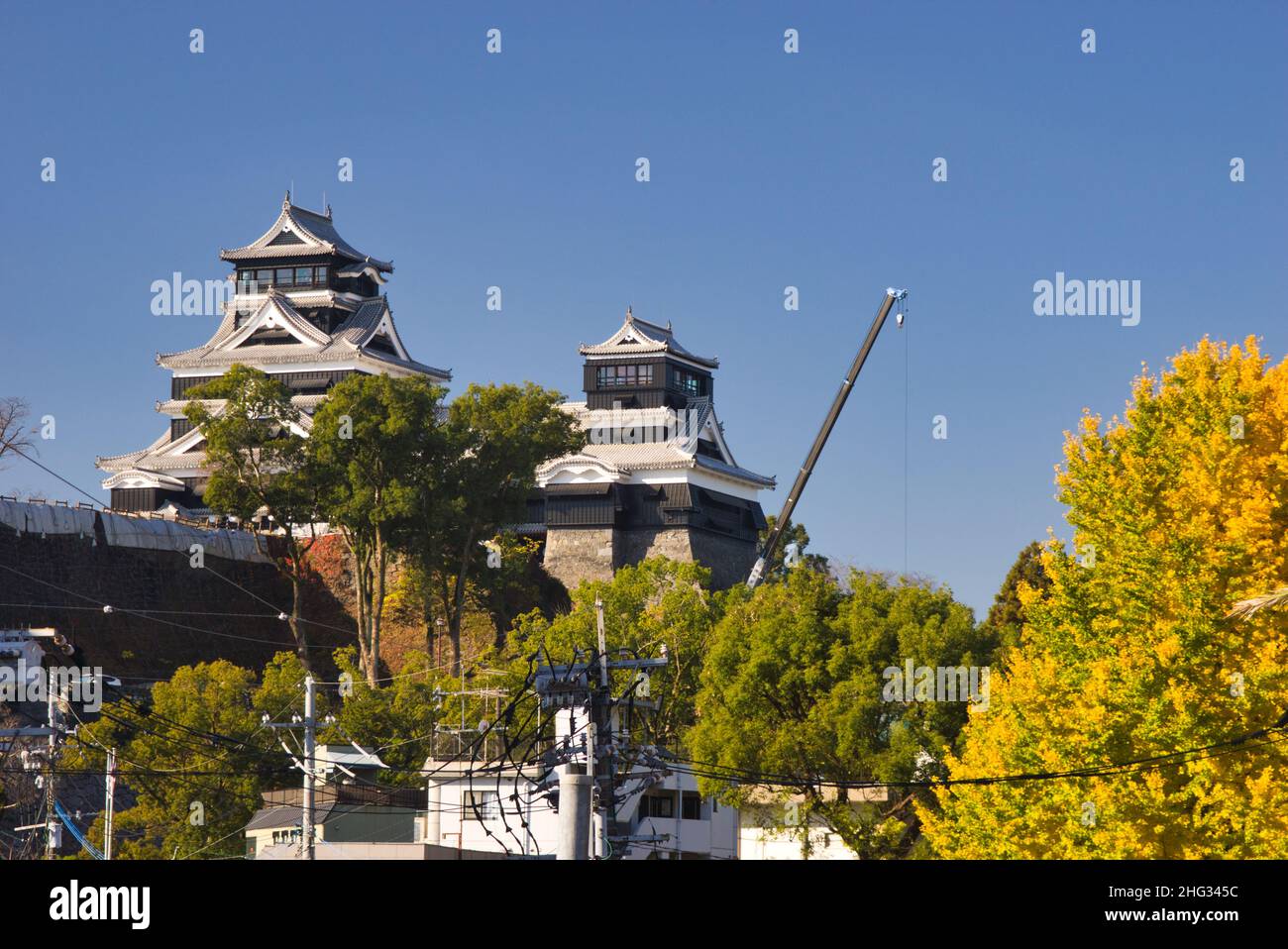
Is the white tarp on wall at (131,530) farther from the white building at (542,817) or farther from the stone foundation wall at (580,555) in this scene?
the white building at (542,817)

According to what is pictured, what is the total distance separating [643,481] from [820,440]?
25.5 ft

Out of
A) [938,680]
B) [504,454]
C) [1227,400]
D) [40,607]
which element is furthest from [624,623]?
[1227,400]

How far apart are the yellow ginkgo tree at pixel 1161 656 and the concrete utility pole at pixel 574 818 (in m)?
7.60

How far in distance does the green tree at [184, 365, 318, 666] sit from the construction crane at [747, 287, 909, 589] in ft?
62.1

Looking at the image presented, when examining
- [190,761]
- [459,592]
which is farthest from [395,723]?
[459,592]

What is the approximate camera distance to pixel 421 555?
59.9 metres

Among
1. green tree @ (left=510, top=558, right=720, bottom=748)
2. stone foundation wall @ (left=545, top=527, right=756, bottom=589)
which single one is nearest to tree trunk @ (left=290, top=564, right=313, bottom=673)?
green tree @ (left=510, top=558, right=720, bottom=748)

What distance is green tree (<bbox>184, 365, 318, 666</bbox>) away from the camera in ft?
192

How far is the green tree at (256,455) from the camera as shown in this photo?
2307 inches

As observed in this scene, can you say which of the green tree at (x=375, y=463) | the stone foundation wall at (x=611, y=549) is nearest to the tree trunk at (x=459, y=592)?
the green tree at (x=375, y=463)

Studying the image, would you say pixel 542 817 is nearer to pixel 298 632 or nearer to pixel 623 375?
pixel 298 632
